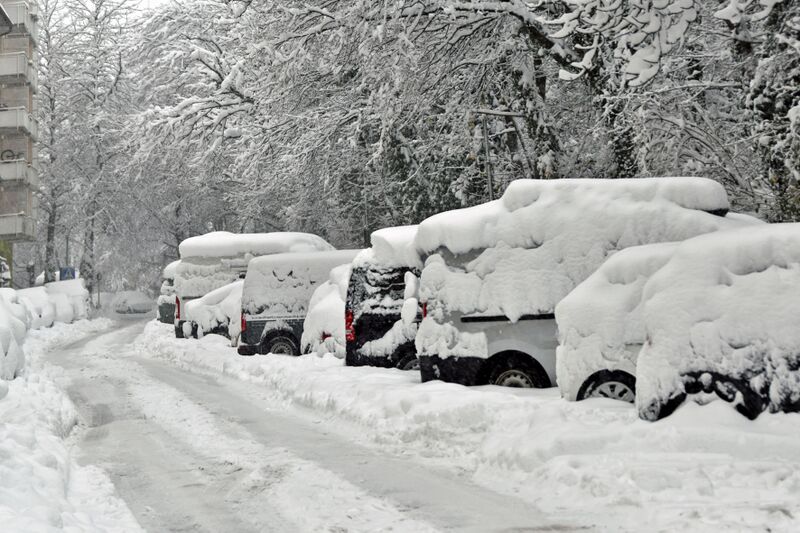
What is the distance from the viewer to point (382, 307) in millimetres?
13789

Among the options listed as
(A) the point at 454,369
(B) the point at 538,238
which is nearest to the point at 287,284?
(A) the point at 454,369

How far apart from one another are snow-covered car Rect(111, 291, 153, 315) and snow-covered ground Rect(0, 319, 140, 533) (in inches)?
1669

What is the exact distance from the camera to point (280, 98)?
20031mm

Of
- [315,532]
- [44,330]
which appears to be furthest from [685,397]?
[44,330]

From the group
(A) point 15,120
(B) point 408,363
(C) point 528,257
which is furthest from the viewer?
(A) point 15,120

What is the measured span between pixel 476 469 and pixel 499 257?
11.2ft

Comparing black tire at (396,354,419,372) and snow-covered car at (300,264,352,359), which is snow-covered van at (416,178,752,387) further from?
snow-covered car at (300,264,352,359)

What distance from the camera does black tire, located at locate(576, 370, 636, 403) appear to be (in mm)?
8703

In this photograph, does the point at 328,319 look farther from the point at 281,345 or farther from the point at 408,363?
the point at 408,363

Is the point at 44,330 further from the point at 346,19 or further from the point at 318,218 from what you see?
the point at 346,19

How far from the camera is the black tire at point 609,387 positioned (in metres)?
8.70

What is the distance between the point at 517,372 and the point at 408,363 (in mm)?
A: 3280

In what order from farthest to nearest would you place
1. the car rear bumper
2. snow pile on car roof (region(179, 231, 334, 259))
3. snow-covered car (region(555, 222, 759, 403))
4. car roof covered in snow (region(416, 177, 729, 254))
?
snow pile on car roof (region(179, 231, 334, 259))
the car rear bumper
car roof covered in snow (region(416, 177, 729, 254))
snow-covered car (region(555, 222, 759, 403))

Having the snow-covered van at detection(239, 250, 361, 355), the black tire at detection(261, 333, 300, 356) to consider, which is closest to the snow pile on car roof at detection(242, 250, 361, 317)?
the snow-covered van at detection(239, 250, 361, 355)
